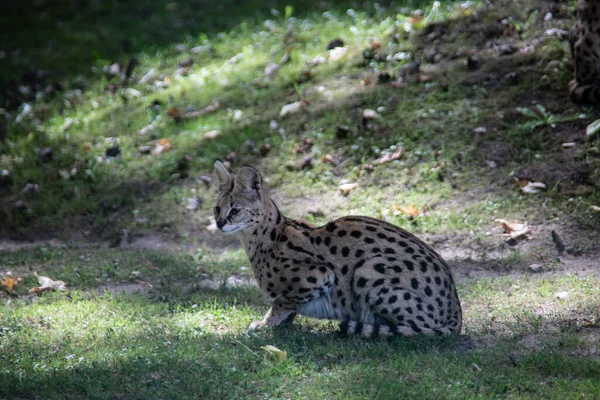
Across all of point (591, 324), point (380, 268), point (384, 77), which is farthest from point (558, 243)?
point (384, 77)

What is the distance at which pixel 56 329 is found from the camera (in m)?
6.84

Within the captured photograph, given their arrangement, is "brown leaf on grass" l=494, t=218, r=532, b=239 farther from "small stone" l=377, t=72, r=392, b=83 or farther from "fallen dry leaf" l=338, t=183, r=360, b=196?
"small stone" l=377, t=72, r=392, b=83

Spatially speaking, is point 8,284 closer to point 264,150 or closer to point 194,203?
point 194,203

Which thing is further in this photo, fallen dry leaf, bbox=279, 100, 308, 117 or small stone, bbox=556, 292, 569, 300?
fallen dry leaf, bbox=279, 100, 308, 117

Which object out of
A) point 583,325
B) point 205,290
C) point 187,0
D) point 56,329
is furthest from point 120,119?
point 583,325

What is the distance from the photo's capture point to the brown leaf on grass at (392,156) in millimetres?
10773

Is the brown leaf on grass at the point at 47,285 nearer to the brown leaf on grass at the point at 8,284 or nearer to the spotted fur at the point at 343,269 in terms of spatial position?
the brown leaf on grass at the point at 8,284

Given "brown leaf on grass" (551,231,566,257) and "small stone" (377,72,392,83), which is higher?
Answer: "small stone" (377,72,392,83)

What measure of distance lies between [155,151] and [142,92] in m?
2.14

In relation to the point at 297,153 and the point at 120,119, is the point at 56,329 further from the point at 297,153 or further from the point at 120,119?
the point at 120,119

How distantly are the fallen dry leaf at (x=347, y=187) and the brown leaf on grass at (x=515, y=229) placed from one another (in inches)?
81.8

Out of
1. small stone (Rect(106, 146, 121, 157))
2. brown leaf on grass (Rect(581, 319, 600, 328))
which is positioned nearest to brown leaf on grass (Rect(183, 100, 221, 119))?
small stone (Rect(106, 146, 121, 157))

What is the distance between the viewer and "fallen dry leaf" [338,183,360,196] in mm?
10477

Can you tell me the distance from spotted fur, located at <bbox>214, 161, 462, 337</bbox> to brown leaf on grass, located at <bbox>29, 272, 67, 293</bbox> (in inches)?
86.0
